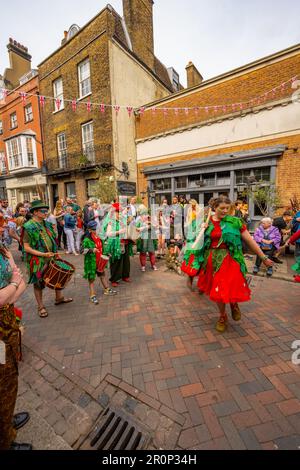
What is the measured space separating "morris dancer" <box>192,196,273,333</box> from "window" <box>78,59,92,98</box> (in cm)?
1420

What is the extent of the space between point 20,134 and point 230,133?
1619 centimetres

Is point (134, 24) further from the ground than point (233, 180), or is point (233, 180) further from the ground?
point (134, 24)

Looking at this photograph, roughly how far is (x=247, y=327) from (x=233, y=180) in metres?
8.27

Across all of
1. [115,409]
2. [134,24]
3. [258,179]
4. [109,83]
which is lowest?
[115,409]

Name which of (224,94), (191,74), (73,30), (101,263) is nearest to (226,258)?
(101,263)

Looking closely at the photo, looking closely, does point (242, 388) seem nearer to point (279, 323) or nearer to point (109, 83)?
point (279, 323)

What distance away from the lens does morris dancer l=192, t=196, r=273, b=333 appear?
119 inches

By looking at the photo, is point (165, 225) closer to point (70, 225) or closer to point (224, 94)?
point (70, 225)

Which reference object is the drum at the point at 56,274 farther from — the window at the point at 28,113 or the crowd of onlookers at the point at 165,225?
the window at the point at 28,113

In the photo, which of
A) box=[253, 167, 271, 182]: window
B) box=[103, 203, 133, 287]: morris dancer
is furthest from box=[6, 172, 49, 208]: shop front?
box=[253, 167, 271, 182]: window

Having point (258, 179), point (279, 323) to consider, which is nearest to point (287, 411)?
point (279, 323)

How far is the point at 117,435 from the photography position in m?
1.92

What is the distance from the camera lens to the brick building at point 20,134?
1758 centimetres

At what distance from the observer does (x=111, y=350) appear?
9.89 feet
